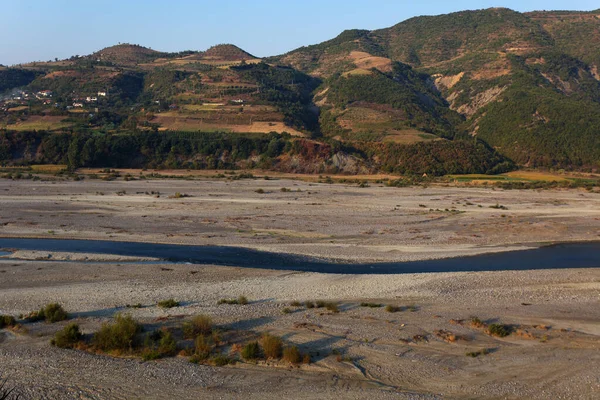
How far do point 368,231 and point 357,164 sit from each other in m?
48.6

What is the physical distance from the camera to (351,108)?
4857 inches

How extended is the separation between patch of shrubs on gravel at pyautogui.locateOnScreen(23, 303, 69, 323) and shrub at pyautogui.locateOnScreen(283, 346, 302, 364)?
8.82m

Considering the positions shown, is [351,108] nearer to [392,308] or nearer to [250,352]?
[392,308]

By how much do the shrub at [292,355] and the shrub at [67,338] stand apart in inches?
264

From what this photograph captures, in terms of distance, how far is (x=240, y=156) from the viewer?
303 feet

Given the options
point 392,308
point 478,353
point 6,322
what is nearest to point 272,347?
point 478,353

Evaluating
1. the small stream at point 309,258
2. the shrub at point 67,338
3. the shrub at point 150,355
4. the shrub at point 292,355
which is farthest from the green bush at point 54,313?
the small stream at point 309,258

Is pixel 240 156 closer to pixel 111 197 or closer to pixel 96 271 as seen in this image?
pixel 111 197

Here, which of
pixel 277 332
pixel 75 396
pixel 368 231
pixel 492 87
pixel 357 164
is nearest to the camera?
pixel 75 396

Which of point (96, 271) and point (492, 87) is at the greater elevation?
point (492, 87)

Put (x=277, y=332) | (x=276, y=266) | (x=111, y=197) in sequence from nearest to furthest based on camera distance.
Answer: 1. (x=277, y=332)
2. (x=276, y=266)
3. (x=111, y=197)

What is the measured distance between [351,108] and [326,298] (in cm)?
10236

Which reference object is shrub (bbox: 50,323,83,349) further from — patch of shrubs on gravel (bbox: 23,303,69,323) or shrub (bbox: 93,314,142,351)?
patch of shrubs on gravel (bbox: 23,303,69,323)

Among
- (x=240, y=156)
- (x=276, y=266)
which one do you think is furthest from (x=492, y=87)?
(x=276, y=266)
